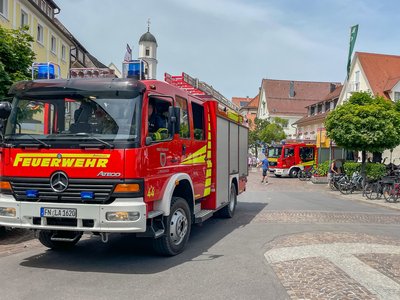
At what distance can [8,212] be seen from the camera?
20.2 feet

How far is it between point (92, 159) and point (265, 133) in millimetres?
48158

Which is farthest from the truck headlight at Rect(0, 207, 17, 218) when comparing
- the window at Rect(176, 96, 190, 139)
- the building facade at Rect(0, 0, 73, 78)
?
the building facade at Rect(0, 0, 73, 78)

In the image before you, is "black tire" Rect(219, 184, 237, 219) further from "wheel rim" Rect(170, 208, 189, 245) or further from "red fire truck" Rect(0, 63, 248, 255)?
"red fire truck" Rect(0, 63, 248, 255)

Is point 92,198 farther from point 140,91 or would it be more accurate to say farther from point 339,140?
point 339,140

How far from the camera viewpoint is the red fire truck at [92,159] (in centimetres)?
585

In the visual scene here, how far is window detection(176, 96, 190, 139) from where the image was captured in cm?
742

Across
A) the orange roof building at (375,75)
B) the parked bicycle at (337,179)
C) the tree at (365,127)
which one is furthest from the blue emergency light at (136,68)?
the orange roof building at (375,75)

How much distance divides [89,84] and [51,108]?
0.66 meters

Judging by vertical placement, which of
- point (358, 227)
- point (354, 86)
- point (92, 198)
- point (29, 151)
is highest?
point (354, 86)

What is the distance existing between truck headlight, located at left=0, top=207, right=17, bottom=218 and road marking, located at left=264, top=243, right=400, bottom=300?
12.3 ft

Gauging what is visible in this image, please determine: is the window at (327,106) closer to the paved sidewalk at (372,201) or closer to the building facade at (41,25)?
the building facade at (41,25)

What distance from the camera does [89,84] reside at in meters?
6.25

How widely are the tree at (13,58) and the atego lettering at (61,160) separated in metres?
2.89

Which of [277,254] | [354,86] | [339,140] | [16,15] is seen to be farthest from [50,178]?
[354,86]
